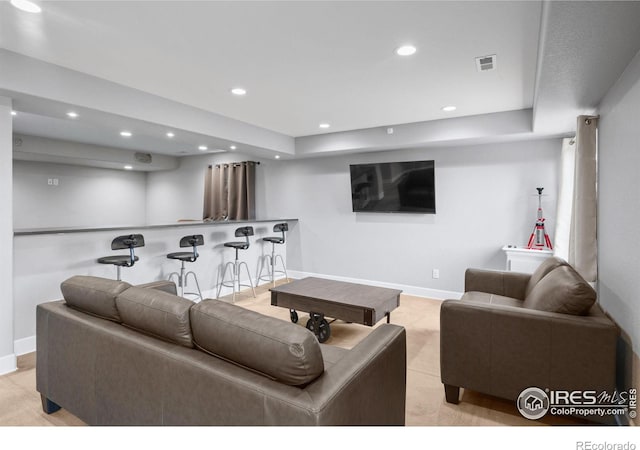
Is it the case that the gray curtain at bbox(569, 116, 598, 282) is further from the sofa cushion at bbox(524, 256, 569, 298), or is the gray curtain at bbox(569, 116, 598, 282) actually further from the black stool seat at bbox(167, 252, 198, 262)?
the black stool seat at bbox(167, 252, 198, 262)

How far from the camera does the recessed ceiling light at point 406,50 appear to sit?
8.24 feet

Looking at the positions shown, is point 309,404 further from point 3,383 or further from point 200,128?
point 200,128

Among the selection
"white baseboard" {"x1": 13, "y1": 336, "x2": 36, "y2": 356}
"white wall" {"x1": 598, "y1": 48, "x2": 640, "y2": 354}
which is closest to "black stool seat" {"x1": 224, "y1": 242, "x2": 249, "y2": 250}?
"white baseboard" {"x1": 13, "y1": 336, "x2": 36, "y2": 356}

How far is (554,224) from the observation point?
4.29 metres

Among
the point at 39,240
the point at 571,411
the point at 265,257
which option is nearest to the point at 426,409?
the point at 571,411

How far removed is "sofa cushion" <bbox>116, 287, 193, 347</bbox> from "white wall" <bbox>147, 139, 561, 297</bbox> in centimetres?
418

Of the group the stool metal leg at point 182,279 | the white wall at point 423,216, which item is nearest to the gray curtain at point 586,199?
the white wall at point 423,216

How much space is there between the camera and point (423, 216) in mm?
5180

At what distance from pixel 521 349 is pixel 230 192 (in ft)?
18.3

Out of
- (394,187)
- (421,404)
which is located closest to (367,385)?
(421,404)

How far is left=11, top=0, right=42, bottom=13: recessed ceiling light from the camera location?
1988 millimetres

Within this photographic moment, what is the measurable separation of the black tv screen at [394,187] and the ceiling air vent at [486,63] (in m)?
2.15

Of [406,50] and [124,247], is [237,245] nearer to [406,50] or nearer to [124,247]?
[124,247]

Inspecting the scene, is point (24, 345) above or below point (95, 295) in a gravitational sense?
below
